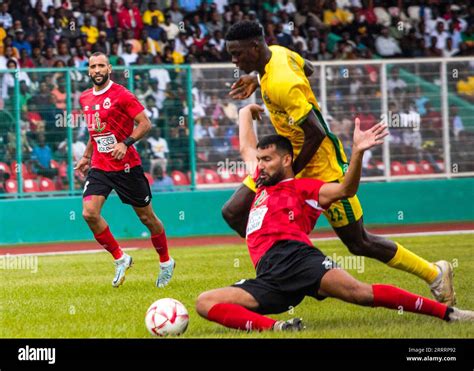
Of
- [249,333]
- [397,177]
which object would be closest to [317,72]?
[397,177]

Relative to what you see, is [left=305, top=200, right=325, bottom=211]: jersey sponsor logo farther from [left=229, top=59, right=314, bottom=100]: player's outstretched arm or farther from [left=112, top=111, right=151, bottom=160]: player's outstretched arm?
[left=112, top=111, right=151, bottom=160]: player's outstretched arm

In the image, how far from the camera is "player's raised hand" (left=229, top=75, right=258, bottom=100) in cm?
885

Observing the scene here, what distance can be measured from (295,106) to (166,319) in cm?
205

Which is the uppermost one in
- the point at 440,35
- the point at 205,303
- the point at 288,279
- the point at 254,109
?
the point at 440,35

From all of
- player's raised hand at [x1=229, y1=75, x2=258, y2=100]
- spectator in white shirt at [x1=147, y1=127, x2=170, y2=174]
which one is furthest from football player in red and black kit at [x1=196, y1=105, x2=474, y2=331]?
spectator in white shirt at [x1=147, y1=127, x2=170, y2=174]

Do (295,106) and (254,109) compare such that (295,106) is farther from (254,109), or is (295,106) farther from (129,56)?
(129,56)

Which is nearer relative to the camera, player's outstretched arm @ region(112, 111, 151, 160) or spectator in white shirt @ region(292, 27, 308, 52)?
player's outstretched arm @ region(112, 111, 151, 160)

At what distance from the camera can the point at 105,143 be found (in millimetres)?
11789

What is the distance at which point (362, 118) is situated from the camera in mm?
21172

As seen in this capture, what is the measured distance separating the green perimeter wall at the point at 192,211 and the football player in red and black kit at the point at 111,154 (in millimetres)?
7655

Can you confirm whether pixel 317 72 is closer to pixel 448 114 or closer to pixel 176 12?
pixel 448 114

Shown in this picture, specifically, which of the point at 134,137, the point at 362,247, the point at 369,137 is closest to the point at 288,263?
the point at 369,137

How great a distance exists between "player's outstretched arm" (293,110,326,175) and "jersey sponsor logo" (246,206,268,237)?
2.10 ft
